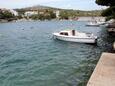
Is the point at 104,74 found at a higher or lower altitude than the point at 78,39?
higher

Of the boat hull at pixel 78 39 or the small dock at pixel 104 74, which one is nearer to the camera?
the small dock at pixel 104 74

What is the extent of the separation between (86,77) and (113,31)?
37.0m

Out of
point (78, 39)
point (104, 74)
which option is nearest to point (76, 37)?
point (78, 39)

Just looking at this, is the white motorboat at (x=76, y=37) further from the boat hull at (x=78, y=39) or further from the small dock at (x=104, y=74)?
the small dock at (x=104, y=74)

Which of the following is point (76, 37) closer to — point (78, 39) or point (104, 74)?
point (78, 39)

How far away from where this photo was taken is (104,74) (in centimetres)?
1307

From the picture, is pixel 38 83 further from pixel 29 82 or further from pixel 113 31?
pixel 113 31

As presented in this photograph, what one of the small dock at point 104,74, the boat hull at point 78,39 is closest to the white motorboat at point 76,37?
the boat hull at point 78,39

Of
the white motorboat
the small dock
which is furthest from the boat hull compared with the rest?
the small dock

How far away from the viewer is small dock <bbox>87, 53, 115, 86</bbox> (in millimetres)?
11672

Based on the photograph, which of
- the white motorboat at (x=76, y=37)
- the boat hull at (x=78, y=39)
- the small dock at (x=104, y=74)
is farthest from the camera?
the white motorboat at (x=76, y=37)

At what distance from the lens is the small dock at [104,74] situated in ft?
38.3

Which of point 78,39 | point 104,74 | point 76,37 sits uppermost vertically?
point 104,74

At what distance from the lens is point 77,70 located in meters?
19.2
